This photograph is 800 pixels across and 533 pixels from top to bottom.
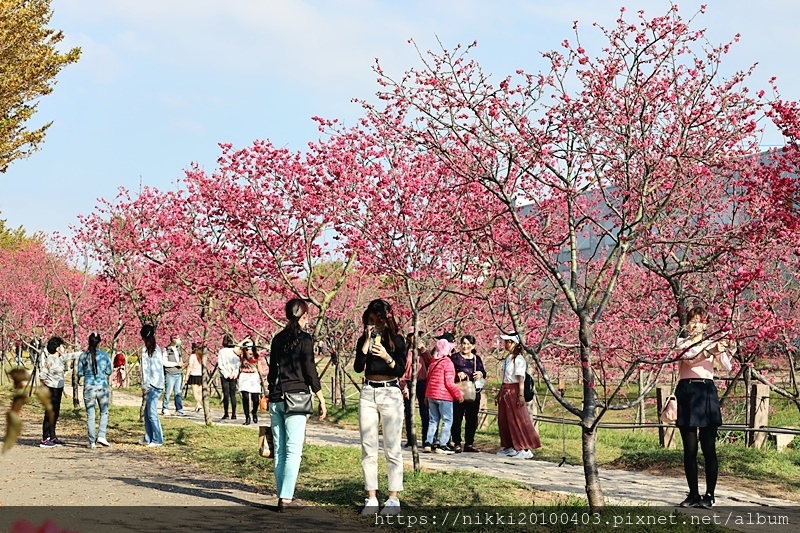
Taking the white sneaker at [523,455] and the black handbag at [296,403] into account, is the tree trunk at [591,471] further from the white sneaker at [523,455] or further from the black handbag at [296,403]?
the white sneaker at [523,455]

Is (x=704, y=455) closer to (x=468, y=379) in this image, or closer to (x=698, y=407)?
(x=698, y=407)

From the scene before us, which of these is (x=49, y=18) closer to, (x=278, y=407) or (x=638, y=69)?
(x=278, y=407)

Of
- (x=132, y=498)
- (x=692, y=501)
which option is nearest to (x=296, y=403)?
(x=132, y=498)

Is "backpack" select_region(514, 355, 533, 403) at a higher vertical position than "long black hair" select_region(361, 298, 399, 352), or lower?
lower

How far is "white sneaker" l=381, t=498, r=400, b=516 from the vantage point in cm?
863

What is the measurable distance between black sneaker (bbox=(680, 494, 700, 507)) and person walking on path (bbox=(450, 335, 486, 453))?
256 inches

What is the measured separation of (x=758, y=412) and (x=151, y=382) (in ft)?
30.4

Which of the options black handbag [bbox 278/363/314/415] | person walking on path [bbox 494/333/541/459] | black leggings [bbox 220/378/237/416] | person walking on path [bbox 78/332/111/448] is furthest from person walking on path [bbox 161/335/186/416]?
black handbag [bbox 278/363/314/415]

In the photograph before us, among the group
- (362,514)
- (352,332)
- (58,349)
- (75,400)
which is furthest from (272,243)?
(352,332)

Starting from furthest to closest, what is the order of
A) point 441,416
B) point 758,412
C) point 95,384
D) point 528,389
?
point 441,416
point 95,384
point 528,389
point 758,412

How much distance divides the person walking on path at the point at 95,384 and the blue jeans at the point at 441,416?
16.7 feet

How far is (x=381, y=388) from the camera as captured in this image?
9109 mm

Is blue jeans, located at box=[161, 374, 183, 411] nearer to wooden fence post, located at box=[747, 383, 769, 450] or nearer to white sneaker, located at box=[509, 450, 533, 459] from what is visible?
white sneaker, located at box=[509, 450, 533, 459]

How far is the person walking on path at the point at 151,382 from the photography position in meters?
15.5
